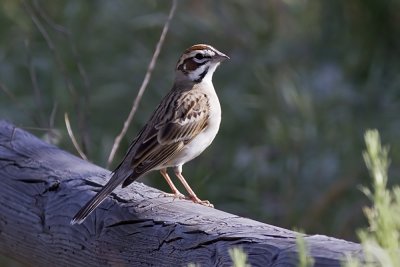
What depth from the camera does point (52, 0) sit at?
895cm

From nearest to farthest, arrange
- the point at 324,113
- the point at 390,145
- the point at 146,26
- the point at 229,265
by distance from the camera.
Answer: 1. the point at 229,265
2. the point at 390,145
3. the point at 324,113
4. the point at 146,26

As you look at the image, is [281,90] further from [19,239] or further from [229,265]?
[229,265]

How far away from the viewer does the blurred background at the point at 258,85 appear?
7.49 metres

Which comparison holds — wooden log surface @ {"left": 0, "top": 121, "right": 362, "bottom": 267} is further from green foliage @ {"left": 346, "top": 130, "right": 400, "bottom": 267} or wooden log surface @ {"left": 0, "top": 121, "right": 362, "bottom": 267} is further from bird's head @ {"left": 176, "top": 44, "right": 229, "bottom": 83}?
bird's head @ {"left": 176, "top": 44, "right": 229, "bottom": 83}

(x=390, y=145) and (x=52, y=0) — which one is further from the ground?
(x=52, y=0)

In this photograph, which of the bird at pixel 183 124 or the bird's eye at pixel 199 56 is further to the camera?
the bird's eye at pixel 199 56

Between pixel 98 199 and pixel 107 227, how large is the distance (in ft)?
0.44

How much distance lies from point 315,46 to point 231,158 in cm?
132

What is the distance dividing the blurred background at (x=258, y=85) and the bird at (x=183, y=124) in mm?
1984

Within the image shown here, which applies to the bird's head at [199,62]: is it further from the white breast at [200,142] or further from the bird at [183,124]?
the white breast at [200,142]

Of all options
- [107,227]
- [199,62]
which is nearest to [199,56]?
[199,62]

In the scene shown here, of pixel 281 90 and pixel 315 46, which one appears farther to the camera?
pixel 315 46

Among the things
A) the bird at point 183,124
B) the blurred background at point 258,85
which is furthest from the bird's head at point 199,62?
the blurred background at point 258,85

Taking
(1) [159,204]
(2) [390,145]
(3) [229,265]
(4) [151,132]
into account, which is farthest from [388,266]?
(2) [390,145]
